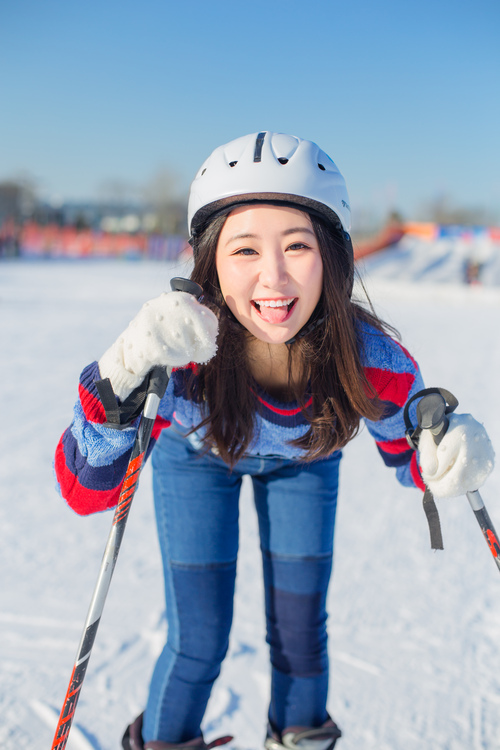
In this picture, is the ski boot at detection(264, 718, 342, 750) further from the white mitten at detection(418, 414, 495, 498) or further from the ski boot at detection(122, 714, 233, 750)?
the white mitten at detection(418, 414, 495, 498)

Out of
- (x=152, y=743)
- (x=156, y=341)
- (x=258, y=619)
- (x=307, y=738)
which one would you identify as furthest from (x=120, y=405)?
(x=258, y=619)

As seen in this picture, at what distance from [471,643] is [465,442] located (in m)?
1.35

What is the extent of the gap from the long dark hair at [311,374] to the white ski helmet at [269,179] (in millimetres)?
63

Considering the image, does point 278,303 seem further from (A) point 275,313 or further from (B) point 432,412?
(B) point 432,412

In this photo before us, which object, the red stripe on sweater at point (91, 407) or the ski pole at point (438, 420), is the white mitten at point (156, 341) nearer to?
the red stripe on sweater at point (91, 407)

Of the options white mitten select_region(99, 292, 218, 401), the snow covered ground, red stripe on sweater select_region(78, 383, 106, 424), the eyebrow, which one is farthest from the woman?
the snow covered ground

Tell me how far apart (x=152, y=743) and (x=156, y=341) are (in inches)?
49.8

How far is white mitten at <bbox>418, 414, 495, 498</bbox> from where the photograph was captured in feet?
5.44

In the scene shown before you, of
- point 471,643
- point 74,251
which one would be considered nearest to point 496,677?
point 471,643

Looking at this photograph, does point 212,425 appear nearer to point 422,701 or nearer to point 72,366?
point 422,701

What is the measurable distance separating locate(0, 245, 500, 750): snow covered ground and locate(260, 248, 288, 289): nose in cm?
51

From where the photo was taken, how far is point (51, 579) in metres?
2.85

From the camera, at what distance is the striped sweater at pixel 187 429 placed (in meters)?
1.56

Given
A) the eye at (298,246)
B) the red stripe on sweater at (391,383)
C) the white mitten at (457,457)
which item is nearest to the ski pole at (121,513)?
the eye at (298,246)
